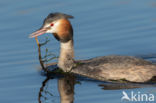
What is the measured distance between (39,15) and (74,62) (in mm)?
3358

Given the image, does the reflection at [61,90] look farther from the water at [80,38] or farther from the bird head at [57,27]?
the bird head at [57,27]

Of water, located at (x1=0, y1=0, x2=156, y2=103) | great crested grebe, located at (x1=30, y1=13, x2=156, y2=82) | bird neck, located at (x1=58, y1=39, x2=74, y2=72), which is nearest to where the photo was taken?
water, located at (x1=0, y1=0, x2=156, y2=103)

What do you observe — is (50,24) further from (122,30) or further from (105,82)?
(122,30)

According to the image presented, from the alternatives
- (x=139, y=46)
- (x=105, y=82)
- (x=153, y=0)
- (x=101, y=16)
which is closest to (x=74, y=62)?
(x=105, y=82)

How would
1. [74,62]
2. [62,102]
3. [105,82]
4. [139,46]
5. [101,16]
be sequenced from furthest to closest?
[101,16], [139,46], [74,62], [105,82], [62,102]

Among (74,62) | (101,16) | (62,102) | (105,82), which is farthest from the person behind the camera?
(101,16)

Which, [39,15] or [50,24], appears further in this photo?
[39,15]

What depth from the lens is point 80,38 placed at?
15531 millimetres

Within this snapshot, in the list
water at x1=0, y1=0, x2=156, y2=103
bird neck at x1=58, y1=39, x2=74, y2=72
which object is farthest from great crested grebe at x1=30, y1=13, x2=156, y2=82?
water at x1=0, y1=0, x2=156, y2=103

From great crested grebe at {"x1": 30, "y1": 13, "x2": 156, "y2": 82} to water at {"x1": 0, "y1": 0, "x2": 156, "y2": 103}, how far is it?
1.35 feet

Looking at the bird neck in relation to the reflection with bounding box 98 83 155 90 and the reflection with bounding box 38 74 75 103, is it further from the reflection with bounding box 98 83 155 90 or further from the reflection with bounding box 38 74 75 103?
the reflection with bounding box 98 83 155 90

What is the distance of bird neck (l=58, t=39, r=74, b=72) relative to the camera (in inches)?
542

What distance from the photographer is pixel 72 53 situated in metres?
13.9

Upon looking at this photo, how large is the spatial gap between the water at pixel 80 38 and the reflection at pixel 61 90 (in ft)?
0.20
